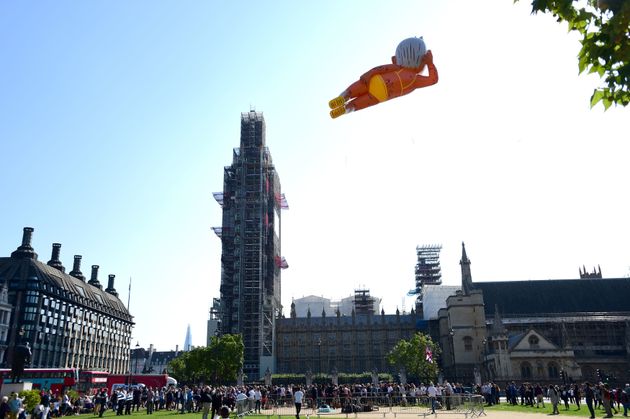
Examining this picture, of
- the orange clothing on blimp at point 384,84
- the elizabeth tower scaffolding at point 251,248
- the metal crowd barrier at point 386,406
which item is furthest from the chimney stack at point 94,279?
the orange clothing on blimp at point 384,84

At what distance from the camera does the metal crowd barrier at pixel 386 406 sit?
27484 millimetres

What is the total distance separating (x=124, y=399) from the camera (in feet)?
112

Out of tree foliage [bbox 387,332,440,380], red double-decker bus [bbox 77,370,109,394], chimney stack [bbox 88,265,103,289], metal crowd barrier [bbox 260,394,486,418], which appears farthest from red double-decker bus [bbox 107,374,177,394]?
chimney stack [bbox 88,265,103,289]

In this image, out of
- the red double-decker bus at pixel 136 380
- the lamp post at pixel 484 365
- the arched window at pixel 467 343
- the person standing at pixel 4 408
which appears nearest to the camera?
the person standing at pixel 4 408

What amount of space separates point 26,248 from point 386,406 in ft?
252

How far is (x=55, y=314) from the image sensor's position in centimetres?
8700

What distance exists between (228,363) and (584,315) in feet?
183

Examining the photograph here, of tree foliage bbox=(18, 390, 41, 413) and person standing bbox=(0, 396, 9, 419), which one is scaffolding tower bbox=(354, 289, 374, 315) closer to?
tree foliage bbox=(18, 390, 41, 413)

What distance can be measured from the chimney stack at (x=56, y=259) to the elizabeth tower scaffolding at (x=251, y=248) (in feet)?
118

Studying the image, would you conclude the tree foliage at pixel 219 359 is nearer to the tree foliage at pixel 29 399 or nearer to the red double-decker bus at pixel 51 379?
the red double-decker bus at pixel 51 379

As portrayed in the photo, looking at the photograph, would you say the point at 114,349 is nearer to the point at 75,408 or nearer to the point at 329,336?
the point at 329,336

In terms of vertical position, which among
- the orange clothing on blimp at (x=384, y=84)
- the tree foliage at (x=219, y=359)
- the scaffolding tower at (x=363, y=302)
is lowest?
the tree foliage at (x=219, y=359)

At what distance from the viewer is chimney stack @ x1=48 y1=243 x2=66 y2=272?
101 meters

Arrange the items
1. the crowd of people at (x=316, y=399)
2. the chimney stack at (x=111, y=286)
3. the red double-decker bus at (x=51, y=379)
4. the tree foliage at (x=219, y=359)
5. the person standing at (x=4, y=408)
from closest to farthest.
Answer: the person standing at (x=4, y=408) → the crowd of people at (x=316, y=399) → the red double-decker bus at (x=51, y=379) → the tree foliage at (x=219, y=359) → the chimney stack at (x=111, y=286)
